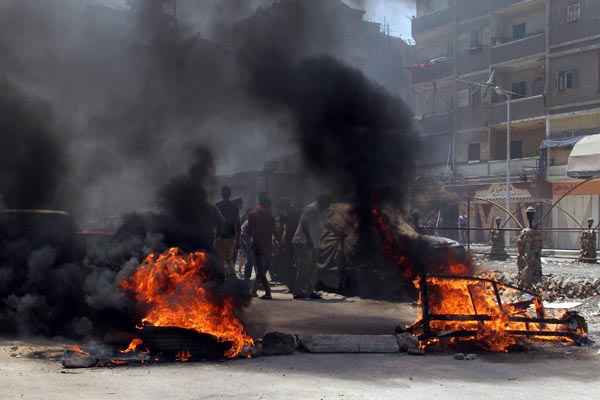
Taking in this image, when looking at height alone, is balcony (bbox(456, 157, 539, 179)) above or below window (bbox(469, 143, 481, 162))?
below

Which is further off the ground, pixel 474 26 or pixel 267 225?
pixel 474 26

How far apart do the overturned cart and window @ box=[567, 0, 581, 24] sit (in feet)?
84.2

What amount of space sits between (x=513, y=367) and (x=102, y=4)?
903 cm

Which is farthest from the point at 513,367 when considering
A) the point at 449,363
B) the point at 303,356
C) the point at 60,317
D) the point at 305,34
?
the point at 305,34

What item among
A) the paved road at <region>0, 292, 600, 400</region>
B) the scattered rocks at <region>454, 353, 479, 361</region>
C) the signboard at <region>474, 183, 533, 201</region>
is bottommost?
the paved road at <region>0, 292, 600, 400</region>

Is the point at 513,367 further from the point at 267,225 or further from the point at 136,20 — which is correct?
the point at 136,20

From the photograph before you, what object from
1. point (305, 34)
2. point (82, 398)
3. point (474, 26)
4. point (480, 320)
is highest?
point (474, 26)

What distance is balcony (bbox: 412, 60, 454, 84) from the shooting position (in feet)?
115

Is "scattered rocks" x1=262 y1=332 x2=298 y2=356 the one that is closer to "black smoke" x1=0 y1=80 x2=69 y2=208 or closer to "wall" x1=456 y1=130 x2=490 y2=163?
"black smoke" x1=0 y1=80 x2=69 y2=208

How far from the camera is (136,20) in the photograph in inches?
425

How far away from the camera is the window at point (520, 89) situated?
108 ft

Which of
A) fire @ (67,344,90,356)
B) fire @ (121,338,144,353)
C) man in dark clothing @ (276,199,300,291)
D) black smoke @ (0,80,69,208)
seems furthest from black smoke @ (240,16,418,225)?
fire @ (67,344,90,356)

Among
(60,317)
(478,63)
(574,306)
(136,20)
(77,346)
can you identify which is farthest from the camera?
(478,63)

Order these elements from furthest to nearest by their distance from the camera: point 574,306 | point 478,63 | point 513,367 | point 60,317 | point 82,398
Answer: point 478,63 → point 574,306 → point 60,317 → point 513,367 → point 82,398
